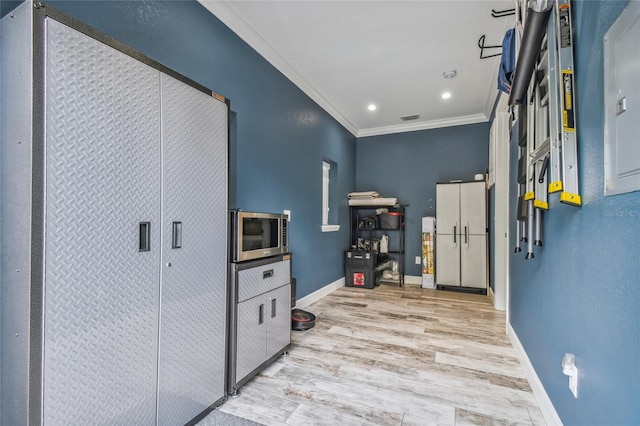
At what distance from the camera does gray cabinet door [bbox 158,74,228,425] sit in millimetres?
1505

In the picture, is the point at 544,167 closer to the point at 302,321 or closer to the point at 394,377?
the point at 394,377

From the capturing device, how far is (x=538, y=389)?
1.89 meters

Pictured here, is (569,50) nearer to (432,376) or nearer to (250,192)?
(432,376)

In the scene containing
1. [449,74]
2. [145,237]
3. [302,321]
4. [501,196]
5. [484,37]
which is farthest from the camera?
[501,196]

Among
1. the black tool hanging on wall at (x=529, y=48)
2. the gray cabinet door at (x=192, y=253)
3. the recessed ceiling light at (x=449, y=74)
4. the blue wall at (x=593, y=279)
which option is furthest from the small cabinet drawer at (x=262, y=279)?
the recessed ceiling light at (x=449, y=74)

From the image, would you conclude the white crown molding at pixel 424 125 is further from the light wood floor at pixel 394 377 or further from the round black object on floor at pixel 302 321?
the round black object on floor at pixel 302 321

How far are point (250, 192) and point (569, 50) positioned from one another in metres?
2.34

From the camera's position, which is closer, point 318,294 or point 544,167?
point 544,167

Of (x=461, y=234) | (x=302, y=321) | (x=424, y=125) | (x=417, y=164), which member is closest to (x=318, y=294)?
(x=302, y=321)

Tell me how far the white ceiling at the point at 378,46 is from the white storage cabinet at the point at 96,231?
4.76 feet

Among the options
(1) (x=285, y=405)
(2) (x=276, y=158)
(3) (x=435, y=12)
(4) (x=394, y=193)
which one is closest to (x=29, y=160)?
(1) (x=285, y=405)

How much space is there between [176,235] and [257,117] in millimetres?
1771

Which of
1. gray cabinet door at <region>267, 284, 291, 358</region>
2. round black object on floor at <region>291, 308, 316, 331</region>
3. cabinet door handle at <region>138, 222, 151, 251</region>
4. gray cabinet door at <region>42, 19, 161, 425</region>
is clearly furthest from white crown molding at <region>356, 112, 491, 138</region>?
cabinet door handle at <region>138, 222, 151, 251</region>

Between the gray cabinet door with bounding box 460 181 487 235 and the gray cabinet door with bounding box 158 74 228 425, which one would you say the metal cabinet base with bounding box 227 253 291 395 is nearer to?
the gray cabinet door with bounding box 158 74 228 425
